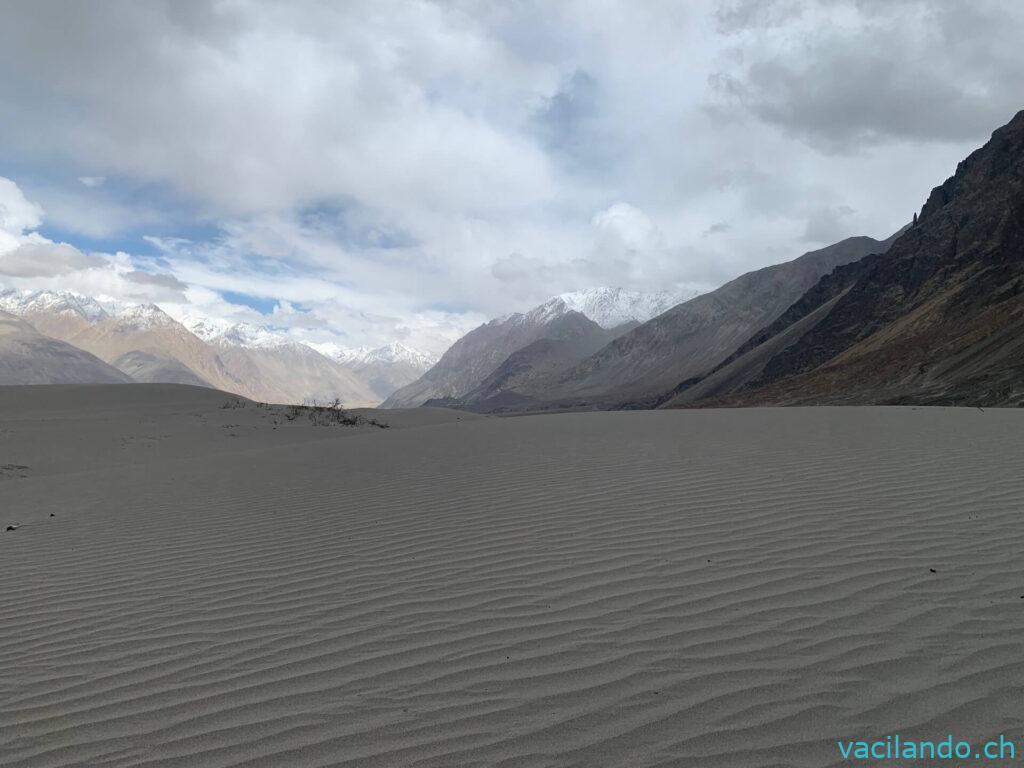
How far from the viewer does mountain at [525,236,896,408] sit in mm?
114500

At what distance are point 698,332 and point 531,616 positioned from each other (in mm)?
129949

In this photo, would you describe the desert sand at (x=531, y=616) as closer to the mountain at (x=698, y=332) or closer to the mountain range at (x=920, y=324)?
the mountain range at (x=920, y=324)

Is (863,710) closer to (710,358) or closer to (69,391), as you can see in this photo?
(69,391)

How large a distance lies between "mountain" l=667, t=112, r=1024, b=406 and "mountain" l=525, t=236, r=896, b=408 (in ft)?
120

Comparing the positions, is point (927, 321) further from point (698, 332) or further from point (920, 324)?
point (698, 332)

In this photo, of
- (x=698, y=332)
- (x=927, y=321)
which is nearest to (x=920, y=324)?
(x=927, y=321)

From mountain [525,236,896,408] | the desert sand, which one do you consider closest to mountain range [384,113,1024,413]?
mountain [525,236,896,408]

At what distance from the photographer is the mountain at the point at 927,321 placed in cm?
2716

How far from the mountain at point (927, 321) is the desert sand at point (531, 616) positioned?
19126mm

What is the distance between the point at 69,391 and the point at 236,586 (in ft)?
74.2

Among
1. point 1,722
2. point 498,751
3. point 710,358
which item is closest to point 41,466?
point 1,722

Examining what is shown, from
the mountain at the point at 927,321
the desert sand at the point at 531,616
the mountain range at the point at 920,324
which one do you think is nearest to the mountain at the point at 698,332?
the mountain range at the point at 920,324

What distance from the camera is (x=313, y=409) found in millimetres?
20859

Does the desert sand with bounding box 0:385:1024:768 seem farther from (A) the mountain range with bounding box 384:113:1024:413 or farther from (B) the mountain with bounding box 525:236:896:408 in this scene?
(B) the mountain with bounding box 525:236:896:408
